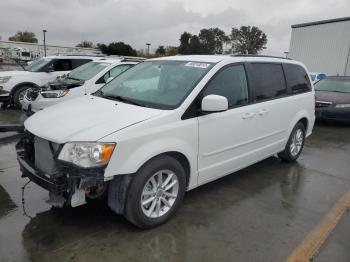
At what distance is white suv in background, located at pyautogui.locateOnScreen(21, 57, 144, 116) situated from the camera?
733 centimetres

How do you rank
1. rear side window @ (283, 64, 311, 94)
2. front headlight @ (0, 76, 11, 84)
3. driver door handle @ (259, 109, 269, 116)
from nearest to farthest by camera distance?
driver door handle @ (259, 109, 269, 116) → rear side window @ (283, 64, 311, 94) → front headlight @ (0, 76, 11, 84)

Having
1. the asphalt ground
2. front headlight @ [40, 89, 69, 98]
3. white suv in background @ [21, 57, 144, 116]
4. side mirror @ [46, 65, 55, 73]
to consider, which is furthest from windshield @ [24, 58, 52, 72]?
the asphalt ground

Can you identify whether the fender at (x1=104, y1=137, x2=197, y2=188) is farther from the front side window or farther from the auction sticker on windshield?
the auction sticker on windshield

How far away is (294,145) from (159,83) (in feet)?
9.50

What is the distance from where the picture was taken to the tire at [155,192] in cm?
309

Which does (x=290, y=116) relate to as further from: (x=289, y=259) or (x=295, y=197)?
(x=289, y=259)

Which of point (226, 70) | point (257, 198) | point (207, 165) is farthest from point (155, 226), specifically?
point (226, 70)

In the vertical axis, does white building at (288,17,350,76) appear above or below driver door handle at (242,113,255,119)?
above

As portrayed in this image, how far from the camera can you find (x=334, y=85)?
10375 millimetres

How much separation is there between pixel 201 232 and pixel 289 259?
858mm

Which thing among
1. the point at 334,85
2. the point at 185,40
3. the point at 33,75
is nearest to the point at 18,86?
the point at 33,75

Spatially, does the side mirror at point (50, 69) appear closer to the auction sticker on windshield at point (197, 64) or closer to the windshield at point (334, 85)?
the auction sticker on windshield at point (197, 64)

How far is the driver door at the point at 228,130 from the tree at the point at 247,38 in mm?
65485

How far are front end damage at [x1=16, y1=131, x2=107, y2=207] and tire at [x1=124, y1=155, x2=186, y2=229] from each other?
0.31m
